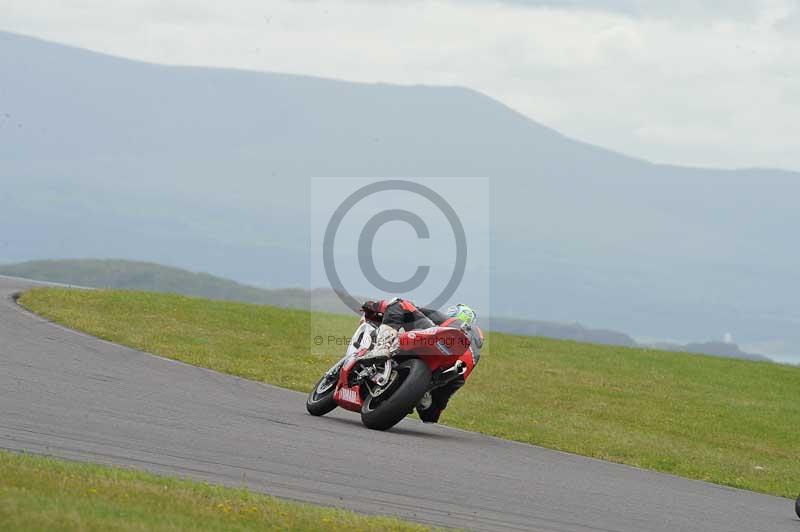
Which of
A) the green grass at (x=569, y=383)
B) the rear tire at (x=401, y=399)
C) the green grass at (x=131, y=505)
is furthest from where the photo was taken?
the green grass at (x=569, y=383)

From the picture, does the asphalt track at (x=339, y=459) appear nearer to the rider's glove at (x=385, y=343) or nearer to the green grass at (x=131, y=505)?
the green grass at (x=131, y=505)

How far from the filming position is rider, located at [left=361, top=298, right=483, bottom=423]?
13953 millimetres

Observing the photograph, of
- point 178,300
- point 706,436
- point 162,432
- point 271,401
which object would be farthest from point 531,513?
point 178,300

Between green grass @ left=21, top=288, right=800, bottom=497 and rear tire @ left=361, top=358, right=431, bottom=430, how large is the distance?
3.32 metres

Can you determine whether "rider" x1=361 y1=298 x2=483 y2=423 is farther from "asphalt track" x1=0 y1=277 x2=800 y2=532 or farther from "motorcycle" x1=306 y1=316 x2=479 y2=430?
"asphalt track" x1=0 y1=277 x2=800 y2=532

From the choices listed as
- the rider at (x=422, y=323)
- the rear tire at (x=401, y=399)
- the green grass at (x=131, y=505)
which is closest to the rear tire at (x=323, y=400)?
the rear tire at (x=401, y=399)

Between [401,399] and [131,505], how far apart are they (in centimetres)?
589

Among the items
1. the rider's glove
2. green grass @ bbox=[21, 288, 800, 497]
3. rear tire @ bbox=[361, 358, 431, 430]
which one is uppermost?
the rider's glove

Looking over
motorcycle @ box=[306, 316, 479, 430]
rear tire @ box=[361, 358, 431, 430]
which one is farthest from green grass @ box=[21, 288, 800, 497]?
rear tire @ box=[361, 358, 431, 430]

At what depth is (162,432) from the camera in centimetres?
1141

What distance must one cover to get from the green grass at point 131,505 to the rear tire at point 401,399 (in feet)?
15.3

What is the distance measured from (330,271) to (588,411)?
5365mm

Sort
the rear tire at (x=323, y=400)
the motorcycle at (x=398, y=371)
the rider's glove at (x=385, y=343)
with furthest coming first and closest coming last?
1. the rear tire at (x=323, y=400)
2. the rider's glove at (x=385, y=343)
3. the motorcycle at (x=398, y=371)

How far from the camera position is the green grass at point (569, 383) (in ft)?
57.8
